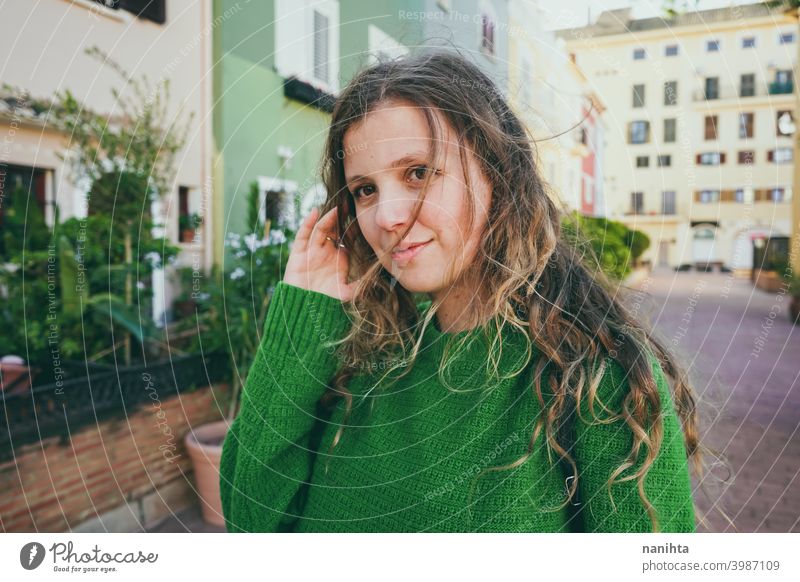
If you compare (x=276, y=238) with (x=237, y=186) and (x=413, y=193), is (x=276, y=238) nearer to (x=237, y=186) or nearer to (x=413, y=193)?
(x=237, y=186)

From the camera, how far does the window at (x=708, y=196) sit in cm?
109

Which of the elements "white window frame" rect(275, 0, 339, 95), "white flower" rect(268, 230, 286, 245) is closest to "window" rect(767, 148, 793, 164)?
"white window frame" rect(275, 0, 339, 95)

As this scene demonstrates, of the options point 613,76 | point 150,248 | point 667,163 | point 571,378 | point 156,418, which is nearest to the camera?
point 571,378

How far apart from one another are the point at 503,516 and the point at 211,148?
6.32ft

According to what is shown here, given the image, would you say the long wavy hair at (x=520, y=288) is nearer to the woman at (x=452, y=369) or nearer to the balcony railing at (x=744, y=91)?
the woman at (x=452, y=369)

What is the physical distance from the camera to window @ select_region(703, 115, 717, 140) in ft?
3.88

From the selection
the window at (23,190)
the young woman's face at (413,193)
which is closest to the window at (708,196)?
the young woman's face at (413,193)

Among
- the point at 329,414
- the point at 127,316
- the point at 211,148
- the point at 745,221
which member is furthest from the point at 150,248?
the point at 745,221

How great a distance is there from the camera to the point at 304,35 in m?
1.39

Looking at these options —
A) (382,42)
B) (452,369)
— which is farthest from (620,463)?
(382,42)

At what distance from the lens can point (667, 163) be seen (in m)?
1.17

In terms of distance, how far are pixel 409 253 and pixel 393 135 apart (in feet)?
0.43

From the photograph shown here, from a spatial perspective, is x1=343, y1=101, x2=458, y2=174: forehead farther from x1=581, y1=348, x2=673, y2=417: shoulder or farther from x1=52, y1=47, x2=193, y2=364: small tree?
x1=52, y1=47, x2=193, y2=364: small tree
